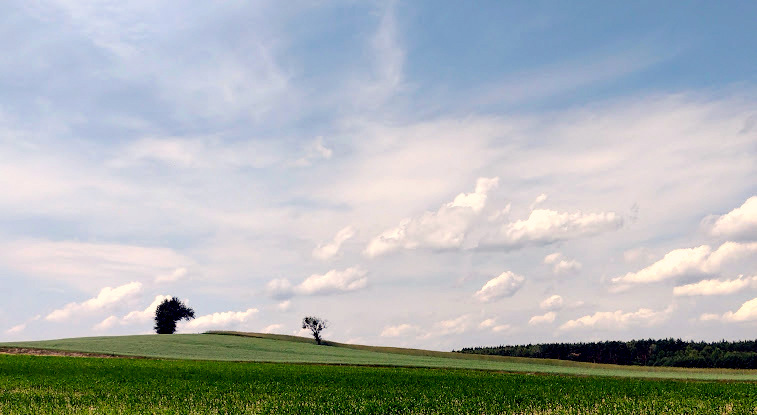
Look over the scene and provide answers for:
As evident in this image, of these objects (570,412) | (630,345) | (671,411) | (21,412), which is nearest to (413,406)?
(570,412)

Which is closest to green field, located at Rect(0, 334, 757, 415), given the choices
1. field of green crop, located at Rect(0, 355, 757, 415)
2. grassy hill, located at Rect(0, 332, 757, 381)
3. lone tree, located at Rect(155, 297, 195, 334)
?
field of green crop, located at Rect(0, 355, 757, 415)

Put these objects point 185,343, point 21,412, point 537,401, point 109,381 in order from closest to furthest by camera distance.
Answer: point 21,412 → point 537,401 → point 109,381 → point 185,343

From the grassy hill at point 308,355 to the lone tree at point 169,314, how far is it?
26445 mm

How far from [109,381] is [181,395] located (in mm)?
9254

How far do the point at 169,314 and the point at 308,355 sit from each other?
2270 inches

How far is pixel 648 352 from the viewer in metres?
127

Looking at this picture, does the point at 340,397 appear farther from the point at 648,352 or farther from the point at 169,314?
the point at 648,352

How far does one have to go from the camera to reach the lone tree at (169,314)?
12281cm

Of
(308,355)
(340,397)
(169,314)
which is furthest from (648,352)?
(340,397)

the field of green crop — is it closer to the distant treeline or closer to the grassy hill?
the grassy hill

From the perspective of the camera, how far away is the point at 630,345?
13125 cm

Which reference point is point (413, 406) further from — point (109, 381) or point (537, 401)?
point (109, 381)

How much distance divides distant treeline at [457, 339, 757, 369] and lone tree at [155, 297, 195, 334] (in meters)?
64.4

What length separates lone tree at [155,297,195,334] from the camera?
403 feet
